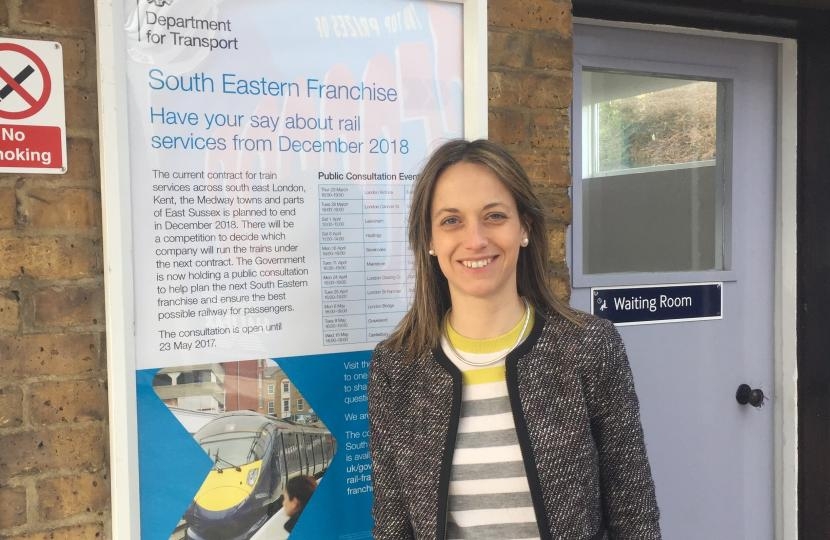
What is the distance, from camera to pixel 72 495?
1640 mm

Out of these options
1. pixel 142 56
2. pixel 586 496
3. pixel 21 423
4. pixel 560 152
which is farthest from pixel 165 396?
pixel 560 152

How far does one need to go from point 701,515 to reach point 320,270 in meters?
1.98

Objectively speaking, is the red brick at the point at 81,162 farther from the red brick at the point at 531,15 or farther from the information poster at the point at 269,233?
the red brick at the point at 531,15

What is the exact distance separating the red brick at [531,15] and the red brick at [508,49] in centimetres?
2

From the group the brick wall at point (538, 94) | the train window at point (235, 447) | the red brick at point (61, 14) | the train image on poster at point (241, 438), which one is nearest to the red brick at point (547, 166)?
the brick wall at point (538, 94)

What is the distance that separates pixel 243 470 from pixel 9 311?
24.3 inches

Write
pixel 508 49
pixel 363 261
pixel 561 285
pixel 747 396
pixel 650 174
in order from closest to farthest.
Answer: pixel 363 261
pixel 508 49
pixel 561 285
pixel 650 174
pixel 747 396

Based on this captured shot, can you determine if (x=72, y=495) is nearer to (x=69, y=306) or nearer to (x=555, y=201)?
(x=69, y=306)

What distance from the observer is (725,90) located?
2.96m

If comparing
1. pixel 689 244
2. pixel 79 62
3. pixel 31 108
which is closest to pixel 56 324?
pixel 31 108

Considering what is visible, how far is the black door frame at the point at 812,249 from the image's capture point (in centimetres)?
288

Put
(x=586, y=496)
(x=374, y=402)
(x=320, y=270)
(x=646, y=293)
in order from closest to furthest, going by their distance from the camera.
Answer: (x=586, y=496), (x=374, y=402), (x=320, y=270), (x=646, y=293)

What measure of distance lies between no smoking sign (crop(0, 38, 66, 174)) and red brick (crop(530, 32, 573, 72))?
1.24 metres

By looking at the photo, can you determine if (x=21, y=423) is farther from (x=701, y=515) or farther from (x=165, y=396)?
(x=701, y=515)
